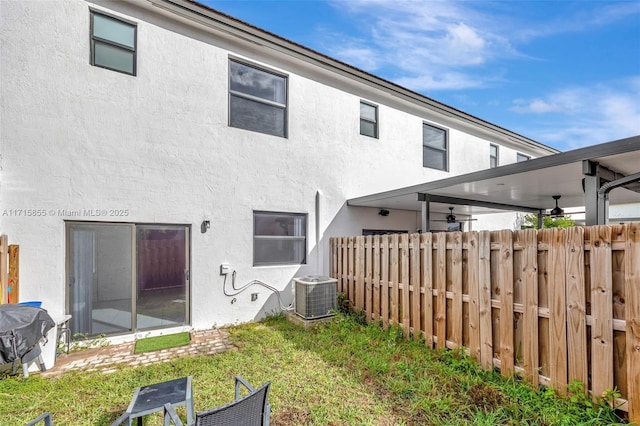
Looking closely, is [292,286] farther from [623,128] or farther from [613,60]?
[623,128]

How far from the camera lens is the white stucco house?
198 inches

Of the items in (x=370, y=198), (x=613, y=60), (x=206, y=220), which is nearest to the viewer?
(x=206, y=220)

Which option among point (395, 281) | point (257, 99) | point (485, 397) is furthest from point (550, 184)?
point (257, 99)

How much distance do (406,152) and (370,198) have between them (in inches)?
121

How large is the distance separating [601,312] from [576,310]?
0.20 meters

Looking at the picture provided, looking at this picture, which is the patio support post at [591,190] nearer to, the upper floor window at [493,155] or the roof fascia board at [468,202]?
the roof fascia board at [468,202]

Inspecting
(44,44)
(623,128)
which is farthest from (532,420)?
(623,128)

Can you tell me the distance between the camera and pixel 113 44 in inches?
223

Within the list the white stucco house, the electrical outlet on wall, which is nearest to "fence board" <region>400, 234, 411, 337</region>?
the white stucco house

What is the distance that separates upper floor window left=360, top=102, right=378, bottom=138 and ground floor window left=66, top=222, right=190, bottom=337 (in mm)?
5791

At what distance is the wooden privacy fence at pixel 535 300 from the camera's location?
113 inches

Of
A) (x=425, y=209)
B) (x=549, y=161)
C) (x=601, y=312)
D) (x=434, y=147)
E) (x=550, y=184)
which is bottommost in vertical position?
(x=601, y=312)

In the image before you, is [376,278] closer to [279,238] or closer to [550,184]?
[279,238]

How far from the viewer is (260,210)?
705 centimetres
